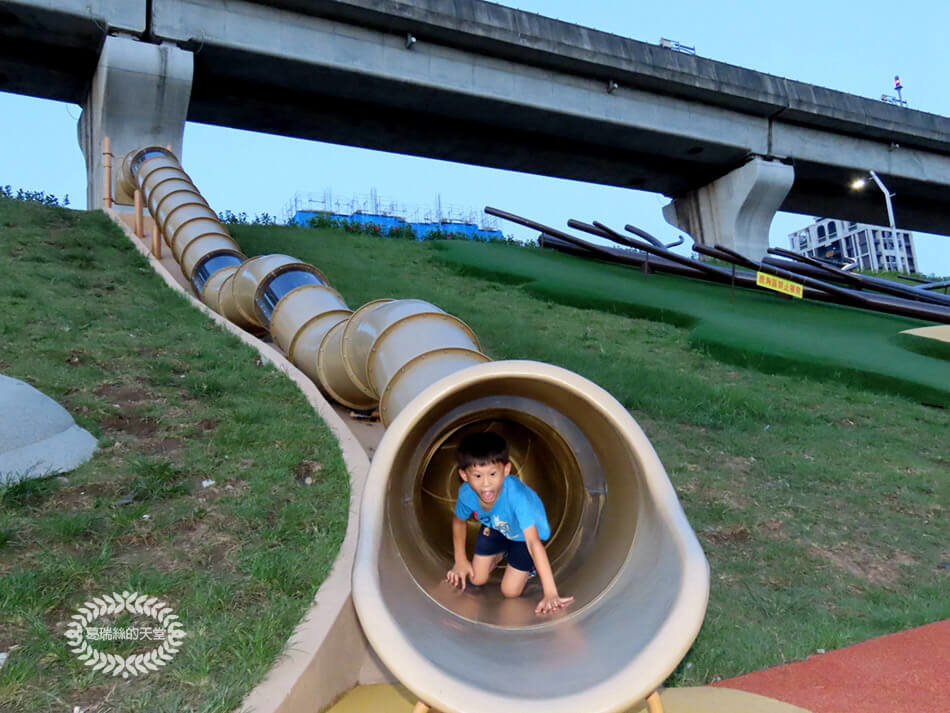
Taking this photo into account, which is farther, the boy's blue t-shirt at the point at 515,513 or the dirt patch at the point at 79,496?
the dirt patch at the point at 79,496

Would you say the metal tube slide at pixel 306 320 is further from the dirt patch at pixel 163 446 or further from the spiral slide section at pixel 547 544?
the dirt patch at pixel 163 446

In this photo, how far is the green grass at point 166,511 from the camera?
2176 millimetres

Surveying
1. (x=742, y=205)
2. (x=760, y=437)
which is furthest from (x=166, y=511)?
(x=742, y=205)

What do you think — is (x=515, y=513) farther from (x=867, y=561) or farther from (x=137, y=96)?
(x=137, y=96)

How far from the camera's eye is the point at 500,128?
17391 millimetres

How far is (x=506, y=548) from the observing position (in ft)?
9.53

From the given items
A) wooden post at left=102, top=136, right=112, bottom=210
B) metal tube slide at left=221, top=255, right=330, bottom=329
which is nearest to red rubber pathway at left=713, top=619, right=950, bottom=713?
metal tube slide at left=221, top=255, right=330, bottom=329

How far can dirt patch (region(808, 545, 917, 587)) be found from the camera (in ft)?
12.8

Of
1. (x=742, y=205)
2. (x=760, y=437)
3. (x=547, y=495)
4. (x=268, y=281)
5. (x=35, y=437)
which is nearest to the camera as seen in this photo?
(x=547, y=495)

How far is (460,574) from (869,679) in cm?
164

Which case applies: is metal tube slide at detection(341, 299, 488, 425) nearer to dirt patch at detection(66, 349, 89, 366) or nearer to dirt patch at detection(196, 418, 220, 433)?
dirt patch at detection(196, 418, 220, 433)

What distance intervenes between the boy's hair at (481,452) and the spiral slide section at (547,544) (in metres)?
0.14

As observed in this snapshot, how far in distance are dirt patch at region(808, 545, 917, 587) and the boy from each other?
224 centimetres

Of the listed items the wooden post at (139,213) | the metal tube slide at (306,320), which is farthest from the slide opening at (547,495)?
the wooden post at (139,213)
